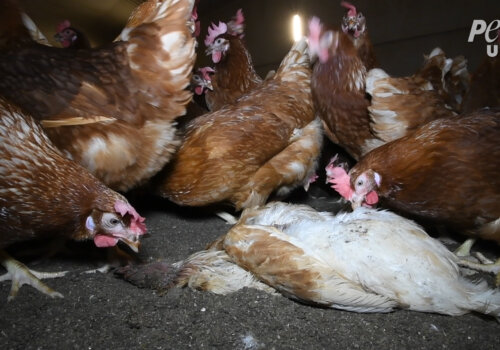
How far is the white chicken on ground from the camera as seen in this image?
1.12 m

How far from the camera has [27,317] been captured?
120cm

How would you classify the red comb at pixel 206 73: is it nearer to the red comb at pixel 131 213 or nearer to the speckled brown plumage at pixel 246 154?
the speckled brown plumage at pixel 246 154

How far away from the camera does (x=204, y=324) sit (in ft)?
3.70

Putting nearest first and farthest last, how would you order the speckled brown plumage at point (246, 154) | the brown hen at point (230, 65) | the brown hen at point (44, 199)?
the brown hen at point (44, 199) < the speckled brown plumage at point (246, 154) < the brown hen at point (230, 65)

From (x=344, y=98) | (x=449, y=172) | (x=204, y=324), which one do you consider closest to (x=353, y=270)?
(x=204, y=324)

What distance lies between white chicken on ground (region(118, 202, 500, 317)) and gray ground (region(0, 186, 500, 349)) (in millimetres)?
48

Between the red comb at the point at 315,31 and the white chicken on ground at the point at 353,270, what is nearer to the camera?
the white chicken on ground at the point at 353,270

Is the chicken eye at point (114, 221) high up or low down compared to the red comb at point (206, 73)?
down

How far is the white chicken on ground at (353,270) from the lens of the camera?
3.68ft

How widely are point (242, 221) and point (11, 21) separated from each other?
1.70 m

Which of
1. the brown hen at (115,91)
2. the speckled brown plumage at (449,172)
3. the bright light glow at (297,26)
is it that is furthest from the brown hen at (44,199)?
the bright light glow at (297,26)

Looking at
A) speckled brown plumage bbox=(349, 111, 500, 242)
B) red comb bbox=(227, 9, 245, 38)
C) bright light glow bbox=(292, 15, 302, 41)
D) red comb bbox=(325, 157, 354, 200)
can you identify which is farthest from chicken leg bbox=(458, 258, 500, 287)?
bright light glow bbox=(292, 15, 302, 41)

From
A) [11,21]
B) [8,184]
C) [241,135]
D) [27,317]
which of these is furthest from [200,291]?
[11,21]

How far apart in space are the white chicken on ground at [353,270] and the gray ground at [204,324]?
0.05 m
